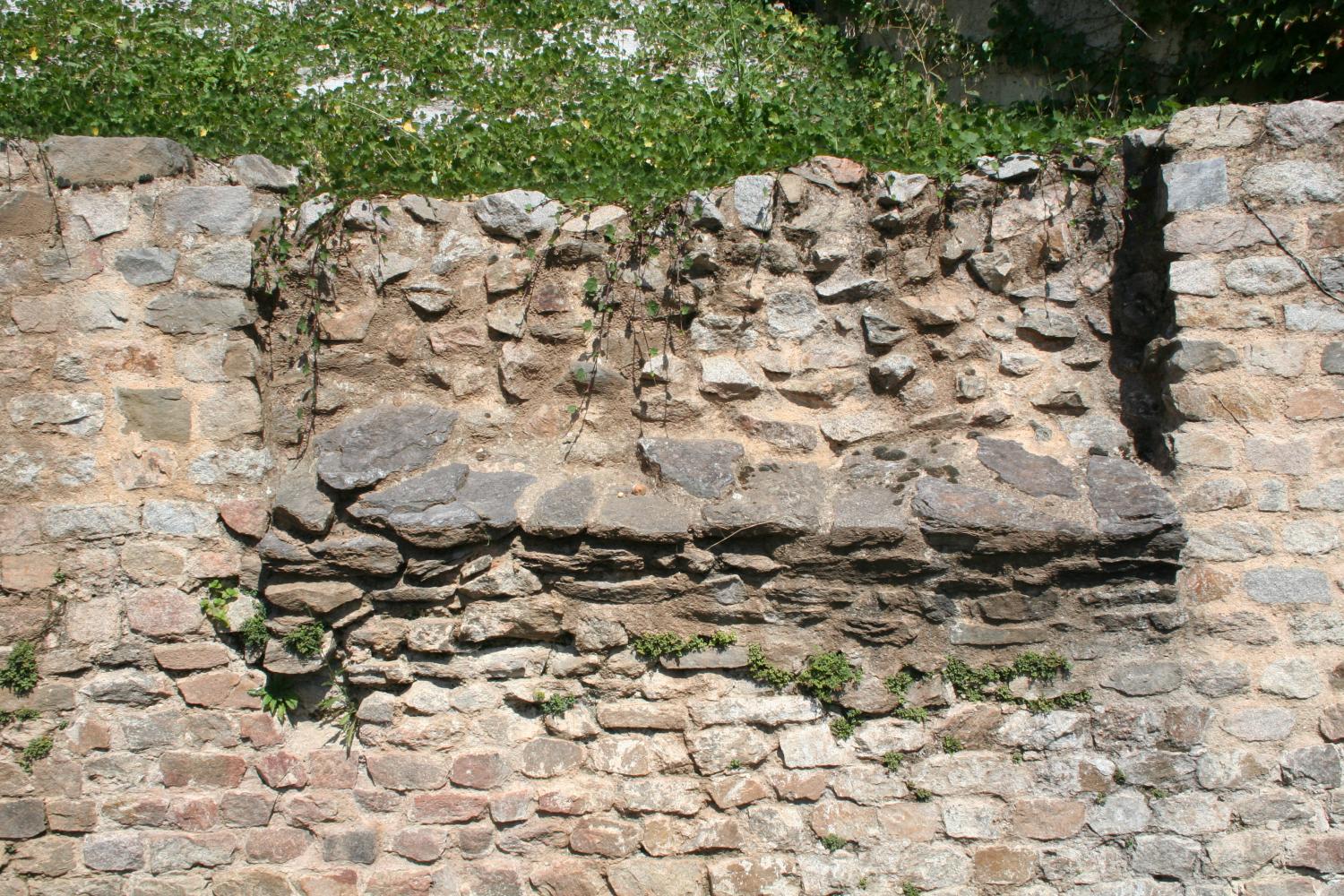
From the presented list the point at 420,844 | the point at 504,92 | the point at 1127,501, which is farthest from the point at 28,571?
the point at 1127,501

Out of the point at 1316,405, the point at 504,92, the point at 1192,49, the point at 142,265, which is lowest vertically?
the point at 1316,405

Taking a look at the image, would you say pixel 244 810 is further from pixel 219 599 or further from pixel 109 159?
pixel 109 159

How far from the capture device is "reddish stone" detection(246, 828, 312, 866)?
3.26 meters

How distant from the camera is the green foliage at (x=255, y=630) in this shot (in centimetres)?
326

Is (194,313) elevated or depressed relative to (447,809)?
elevated

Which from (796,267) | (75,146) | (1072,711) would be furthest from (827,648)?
(75,146)

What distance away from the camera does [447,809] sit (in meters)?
3.24

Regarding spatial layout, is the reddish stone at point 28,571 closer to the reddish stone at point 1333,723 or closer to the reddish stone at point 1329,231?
the reddish stone at point 1333,723

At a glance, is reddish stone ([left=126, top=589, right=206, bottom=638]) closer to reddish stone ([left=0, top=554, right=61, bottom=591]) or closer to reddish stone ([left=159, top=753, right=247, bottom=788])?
reddish stone ([left=0, top=554, right=61, bottom=591])

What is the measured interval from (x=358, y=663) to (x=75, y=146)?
197cm

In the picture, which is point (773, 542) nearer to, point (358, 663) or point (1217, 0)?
point (358, 663)

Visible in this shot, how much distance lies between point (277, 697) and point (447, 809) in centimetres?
66

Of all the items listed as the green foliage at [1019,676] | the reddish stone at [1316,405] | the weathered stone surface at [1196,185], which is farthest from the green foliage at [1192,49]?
the green foliage at [1019,676]

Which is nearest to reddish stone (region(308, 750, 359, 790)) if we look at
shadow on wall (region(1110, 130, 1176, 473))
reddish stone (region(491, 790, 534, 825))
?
reddish stone (region(491, 790, 534, 825))
